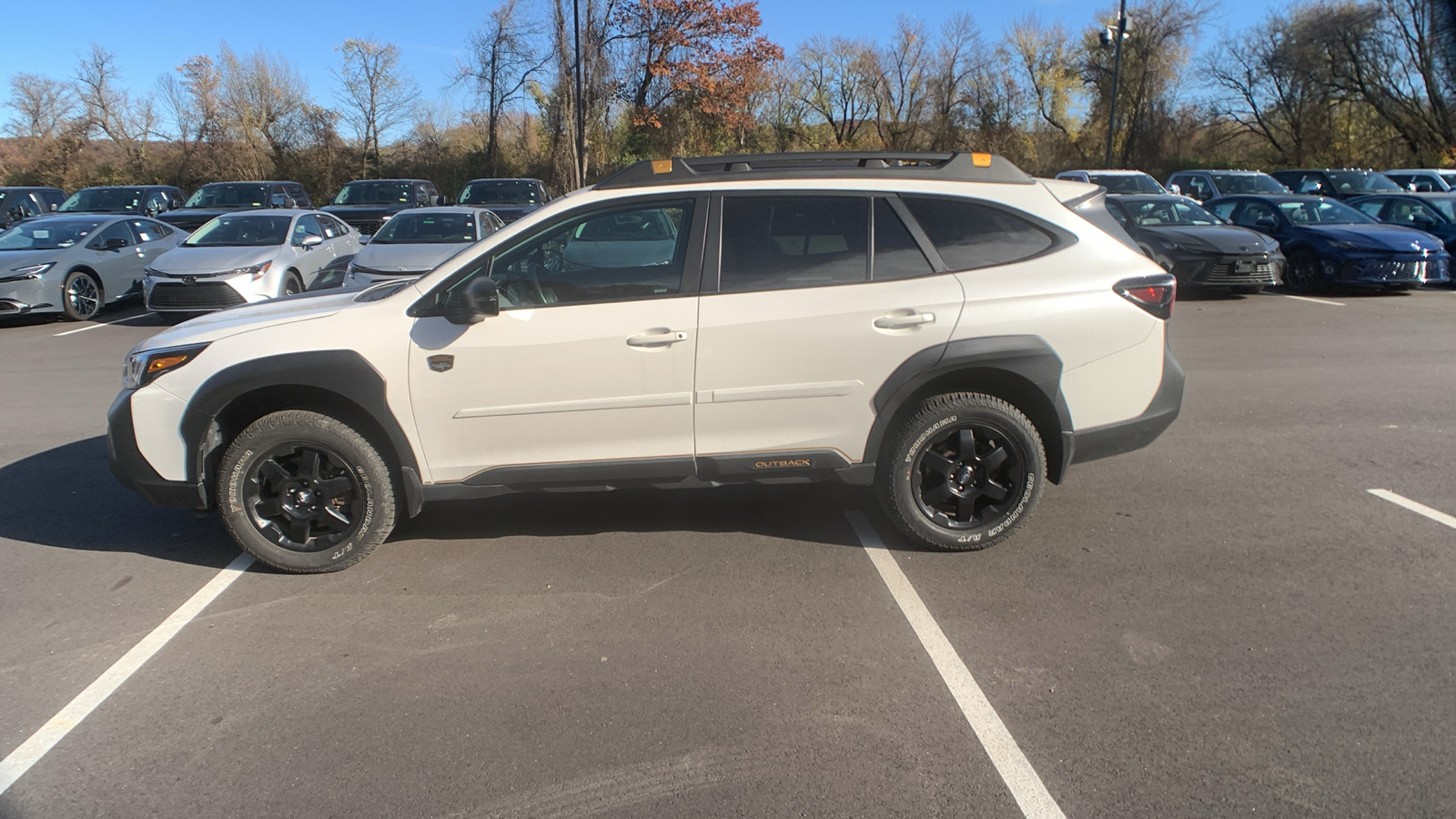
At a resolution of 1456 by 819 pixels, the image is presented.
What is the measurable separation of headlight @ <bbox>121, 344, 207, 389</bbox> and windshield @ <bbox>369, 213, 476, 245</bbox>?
8.51 meters

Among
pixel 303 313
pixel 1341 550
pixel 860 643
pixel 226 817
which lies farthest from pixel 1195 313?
pixel 226 817

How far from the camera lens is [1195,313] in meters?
12.9

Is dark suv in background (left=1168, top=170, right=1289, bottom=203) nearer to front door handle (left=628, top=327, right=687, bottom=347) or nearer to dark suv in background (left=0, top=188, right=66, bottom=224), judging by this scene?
front door handle (left=628, top=327, right=687, bottom=347)

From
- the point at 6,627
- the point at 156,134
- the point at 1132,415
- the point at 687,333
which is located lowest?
the point at 6,627

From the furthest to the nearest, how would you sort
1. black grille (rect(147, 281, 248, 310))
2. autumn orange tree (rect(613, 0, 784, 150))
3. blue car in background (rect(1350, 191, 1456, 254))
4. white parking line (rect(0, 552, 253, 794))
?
1. autumn orange tree (rect(613, 0, 784, 150))
2. blue car in background (rect(1350, 191, 1456, 254))
3. black grille (rect(147, 281, 248, 310))
4. white parking line (rect(0, 552, 253, 794))

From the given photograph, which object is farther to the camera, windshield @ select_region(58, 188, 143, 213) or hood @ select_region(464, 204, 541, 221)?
windshield @ select_region(58, 188, 143, 213)

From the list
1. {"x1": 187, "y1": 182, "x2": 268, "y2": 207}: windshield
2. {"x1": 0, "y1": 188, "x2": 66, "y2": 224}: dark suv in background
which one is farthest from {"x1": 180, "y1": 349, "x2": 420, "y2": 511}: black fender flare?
{"x1": 0, "y1": 188, "x2": 66, "y2": 224}: dark suv in background

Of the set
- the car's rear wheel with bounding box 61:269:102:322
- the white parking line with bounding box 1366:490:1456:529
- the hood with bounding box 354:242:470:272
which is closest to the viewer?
the white parking line with bounding box 1366:490:1456:529

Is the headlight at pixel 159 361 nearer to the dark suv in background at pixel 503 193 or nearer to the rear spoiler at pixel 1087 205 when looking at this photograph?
the rear spoiler at pixel 1087 205

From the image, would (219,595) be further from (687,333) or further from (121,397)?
(687,333)

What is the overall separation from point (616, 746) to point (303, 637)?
5.23ft

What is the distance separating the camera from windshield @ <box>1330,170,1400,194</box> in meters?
21.8

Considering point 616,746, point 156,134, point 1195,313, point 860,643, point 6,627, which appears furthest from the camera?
point 156,134

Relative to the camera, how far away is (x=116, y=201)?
19.8 meters
